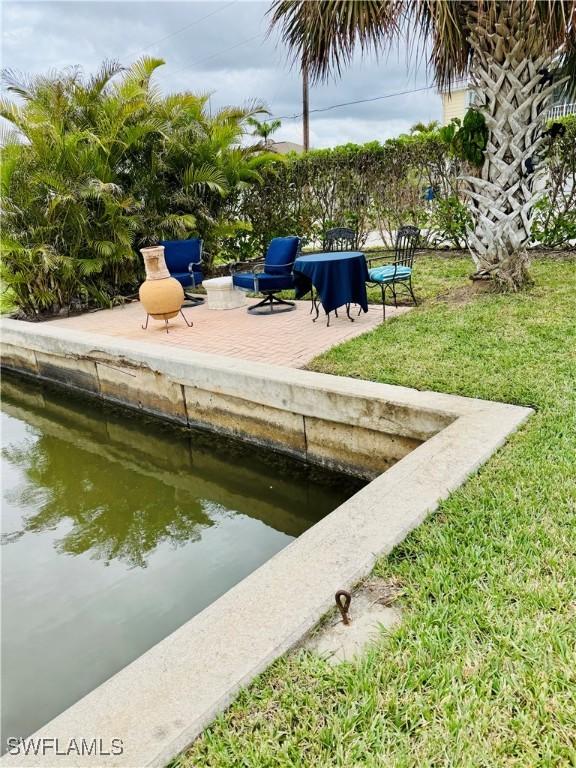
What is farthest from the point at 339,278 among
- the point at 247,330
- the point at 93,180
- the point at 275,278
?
the point at 93,180

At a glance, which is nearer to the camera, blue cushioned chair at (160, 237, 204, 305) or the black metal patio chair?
the black metal patio chair

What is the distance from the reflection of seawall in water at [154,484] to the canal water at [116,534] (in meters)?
0.01

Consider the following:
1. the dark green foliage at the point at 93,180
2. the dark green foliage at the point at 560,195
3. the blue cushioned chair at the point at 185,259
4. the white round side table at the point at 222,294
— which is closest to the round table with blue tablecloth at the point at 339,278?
the white round side table at the point at 222,294

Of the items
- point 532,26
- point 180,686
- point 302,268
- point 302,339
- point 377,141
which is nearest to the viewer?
point 180,686

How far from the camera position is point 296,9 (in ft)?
19.7

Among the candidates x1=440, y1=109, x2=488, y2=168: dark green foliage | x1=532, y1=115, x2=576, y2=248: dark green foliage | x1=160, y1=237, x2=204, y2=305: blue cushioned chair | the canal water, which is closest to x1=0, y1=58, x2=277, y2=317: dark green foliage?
x1=160, y1=237, x2=204, y2=305: blue cushioned chair

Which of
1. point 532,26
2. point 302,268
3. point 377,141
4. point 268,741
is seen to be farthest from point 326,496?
point 377,141

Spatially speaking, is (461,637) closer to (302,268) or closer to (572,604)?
(572,604)

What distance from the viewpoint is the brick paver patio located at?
5.45m

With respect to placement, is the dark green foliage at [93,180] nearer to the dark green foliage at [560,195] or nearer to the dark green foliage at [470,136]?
the dark green foliage at [470,136]

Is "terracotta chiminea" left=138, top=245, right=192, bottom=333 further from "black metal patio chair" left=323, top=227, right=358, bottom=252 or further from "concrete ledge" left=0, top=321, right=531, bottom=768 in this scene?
"concrete ledge" left=0, top=321, right=531, bottom=768

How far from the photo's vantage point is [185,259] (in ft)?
29.7

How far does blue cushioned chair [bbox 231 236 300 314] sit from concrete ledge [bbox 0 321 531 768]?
10.4 ft

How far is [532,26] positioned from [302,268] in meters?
3.30
